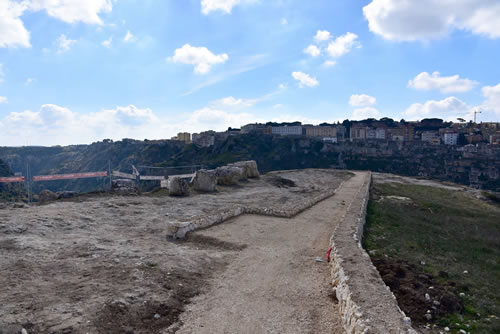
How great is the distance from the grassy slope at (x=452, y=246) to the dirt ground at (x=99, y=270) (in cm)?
599

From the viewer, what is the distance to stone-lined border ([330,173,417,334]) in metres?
5.40

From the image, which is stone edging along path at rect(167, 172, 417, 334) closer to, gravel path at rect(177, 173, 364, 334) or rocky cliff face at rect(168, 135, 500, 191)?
gravel path at rect(177, 173, 364, 334)

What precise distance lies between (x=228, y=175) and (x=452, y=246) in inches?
797

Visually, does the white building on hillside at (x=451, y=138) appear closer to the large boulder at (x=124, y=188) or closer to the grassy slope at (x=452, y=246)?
→ the grassy slope at (x=452, y=246)

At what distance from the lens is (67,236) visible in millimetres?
11812

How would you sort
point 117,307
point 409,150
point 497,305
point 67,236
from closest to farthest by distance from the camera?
point 117,307 → point 497,305 → point 67,236 → point 409,150

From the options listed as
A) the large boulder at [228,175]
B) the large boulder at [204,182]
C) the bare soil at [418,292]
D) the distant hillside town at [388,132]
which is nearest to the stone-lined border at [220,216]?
the bare soil at [418,292]

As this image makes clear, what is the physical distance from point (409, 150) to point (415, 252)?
104429 millimetres

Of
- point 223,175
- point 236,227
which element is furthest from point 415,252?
point 223,175

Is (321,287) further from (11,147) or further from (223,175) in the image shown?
(11,147)

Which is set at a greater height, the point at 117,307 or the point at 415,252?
the point at 117,307

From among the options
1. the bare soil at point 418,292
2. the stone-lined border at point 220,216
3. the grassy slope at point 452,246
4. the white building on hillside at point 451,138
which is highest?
the white building on hillside at point 451,138

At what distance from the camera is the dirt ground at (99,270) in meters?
6.21

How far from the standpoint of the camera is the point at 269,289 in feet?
26.7
